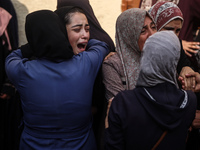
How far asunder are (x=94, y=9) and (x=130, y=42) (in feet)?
5.14

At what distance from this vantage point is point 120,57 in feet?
4.50

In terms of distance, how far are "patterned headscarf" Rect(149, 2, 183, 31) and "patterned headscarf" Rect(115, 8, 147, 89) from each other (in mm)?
550

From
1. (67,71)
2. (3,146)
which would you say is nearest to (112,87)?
(67,71)

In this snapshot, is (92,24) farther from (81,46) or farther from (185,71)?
(185,71)

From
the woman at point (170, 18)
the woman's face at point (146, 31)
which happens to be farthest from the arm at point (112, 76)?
the woman at point (170, 18)

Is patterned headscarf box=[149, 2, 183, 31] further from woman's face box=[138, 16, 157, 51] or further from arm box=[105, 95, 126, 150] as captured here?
arm box=[105, 95, 126, 150]

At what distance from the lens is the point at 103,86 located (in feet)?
4.77

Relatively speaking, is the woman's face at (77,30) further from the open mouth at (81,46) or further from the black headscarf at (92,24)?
the black headscarf at (92,24)

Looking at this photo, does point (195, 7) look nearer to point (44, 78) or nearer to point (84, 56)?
point (84, 56)

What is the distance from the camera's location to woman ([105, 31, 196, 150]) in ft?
3.13

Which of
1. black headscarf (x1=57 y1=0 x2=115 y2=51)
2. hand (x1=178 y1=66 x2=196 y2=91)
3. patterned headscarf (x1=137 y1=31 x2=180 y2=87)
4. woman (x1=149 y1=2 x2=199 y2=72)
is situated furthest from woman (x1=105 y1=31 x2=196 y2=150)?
black headscarf (x1=57 y1=0 x2=115 y2=51)

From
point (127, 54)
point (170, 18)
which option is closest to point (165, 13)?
point (170, 18)

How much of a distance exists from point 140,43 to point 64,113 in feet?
2.45

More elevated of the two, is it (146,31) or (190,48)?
(146,31)
